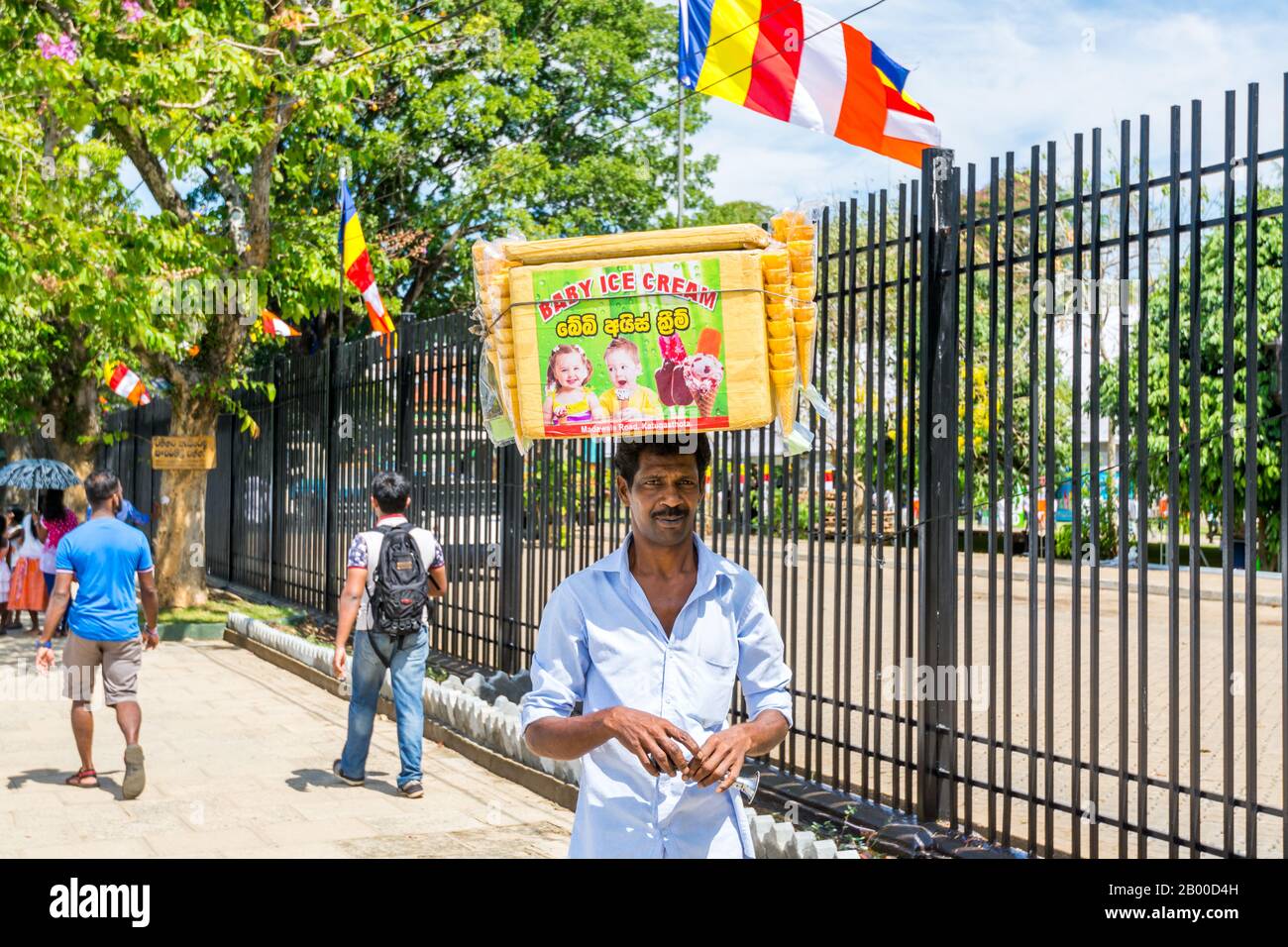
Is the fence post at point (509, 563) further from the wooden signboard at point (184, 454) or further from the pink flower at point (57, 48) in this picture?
the wooden signboard at point (184, 454)

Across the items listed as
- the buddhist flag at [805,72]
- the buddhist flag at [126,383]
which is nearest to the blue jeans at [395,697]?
the buddhist flag at [805,72]

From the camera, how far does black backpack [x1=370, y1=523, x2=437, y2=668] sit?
7625mm

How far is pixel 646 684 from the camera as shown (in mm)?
3049

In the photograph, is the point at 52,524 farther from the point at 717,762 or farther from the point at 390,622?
the point at 717,762

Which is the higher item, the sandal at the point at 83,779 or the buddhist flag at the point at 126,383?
the buddhist flag at the point at 126,383

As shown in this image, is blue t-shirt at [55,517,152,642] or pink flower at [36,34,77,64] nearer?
blue t-shirt at [55,517,152,642]

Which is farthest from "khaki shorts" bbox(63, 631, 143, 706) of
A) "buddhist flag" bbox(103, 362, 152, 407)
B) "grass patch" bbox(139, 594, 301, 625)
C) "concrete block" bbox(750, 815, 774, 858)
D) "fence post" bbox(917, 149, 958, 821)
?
"buddhist flag" bbox(103, 362, 152, 407)

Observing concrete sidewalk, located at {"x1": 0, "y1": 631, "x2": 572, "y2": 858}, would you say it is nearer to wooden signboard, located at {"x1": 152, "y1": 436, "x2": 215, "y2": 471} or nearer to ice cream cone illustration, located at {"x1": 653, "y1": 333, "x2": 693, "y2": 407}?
ice cream cone illustration, located at {"x1": 653, "y1": 333, "x2": 693, "y2": 407}

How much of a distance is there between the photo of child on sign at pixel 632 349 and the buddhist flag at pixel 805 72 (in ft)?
16.6

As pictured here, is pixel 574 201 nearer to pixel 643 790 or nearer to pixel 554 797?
pixel 554 797

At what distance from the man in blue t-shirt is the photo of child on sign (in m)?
5.04

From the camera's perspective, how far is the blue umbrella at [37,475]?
55.3ft

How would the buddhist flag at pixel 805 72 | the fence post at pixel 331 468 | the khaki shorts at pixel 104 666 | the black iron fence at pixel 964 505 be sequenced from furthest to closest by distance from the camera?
the fence post at pixel 331 468, the buddhist flag at pixel 805 72, the khaki shorts at pixel 104 666, the black iron fence at pixel 964 505
